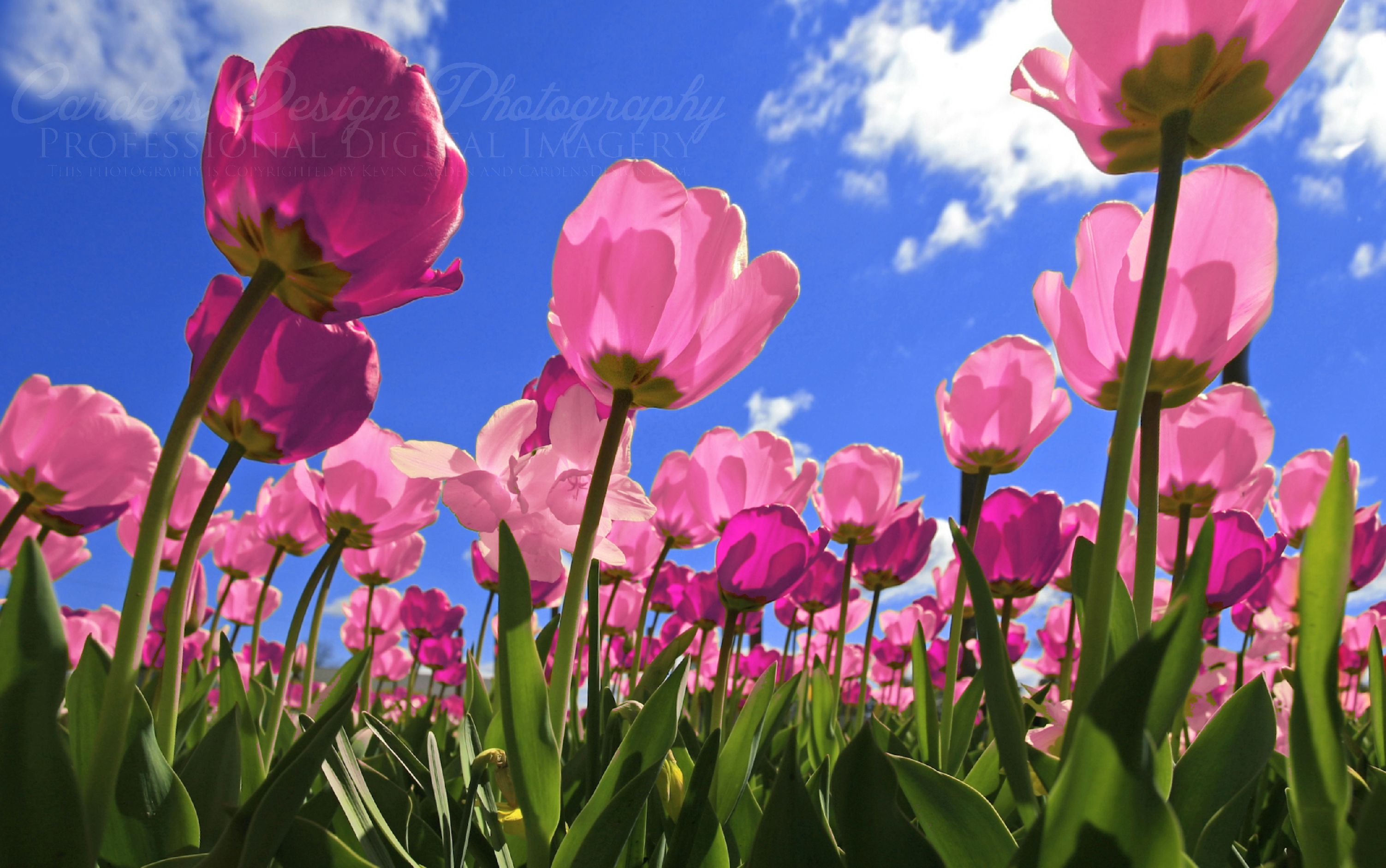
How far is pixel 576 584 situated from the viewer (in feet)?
1.87

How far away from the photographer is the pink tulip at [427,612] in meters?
3.23

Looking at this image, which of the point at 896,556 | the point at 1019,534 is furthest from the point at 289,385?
the point at 896,556

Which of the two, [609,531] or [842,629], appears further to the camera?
[842,629]

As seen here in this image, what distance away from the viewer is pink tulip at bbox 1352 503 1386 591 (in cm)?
212

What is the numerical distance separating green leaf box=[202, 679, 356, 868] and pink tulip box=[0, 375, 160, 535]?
34.3 inches

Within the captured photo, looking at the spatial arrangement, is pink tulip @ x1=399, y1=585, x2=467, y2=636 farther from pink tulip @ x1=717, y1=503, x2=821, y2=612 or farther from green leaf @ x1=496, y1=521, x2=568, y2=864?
green leaf @ x1=496, y1=521, x2=568, y2=864

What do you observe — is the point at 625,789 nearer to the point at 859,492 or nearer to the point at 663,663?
the point at 663,663

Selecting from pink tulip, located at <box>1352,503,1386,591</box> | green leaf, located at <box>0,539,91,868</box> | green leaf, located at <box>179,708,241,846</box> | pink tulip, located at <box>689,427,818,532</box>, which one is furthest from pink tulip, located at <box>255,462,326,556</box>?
pink tulip, located at <box>1352,503,1386,591</box>

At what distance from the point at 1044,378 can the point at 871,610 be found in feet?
2.22

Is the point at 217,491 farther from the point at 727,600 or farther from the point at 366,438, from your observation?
the point at 727,600

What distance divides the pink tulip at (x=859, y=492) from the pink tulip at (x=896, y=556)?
1.03 ft

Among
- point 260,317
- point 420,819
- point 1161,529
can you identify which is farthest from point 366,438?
point 1161,529

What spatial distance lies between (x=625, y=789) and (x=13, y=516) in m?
0.83

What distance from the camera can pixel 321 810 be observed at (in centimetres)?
55
